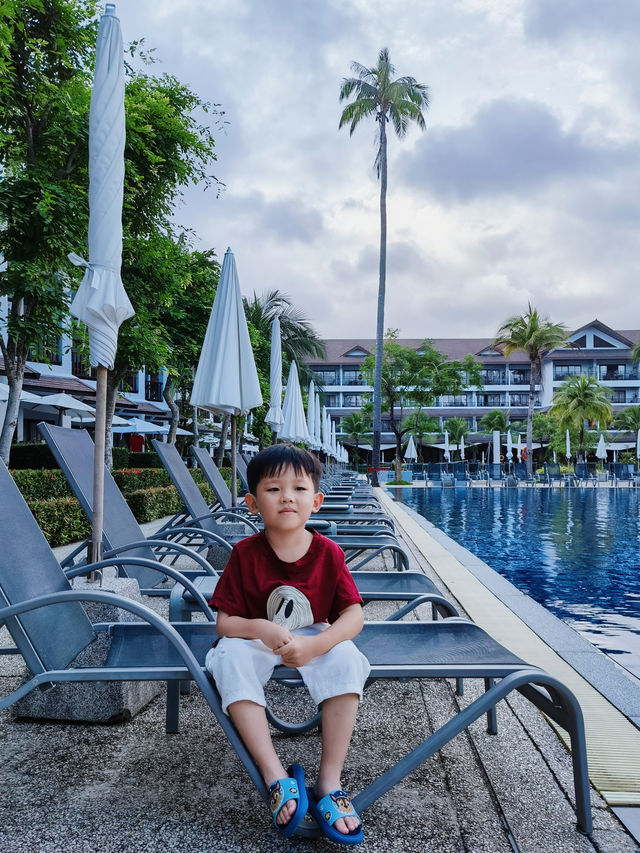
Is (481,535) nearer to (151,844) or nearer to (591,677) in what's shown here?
(591,677)

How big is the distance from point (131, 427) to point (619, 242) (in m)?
24.9

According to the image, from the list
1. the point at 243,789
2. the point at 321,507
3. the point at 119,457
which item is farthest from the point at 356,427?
the point at 243,789

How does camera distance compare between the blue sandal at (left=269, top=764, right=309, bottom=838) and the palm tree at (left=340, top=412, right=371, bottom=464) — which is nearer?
the blue sandal at (left=269, top=764, right=309, bottom=838)

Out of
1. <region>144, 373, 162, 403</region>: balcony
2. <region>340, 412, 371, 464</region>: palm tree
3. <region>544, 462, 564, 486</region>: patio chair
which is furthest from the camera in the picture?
<region>340, 412, 371, 464</region>: palm tree

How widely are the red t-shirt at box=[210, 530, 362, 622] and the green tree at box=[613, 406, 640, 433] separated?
197 feet

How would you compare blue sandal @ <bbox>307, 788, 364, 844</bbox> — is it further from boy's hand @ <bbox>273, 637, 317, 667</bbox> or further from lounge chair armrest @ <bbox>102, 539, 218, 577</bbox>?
lounge chair armrest @ <bbox>102, 539, 218, 577</bbox>

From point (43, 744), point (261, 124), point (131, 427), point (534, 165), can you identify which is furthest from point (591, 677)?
point (534, 165)

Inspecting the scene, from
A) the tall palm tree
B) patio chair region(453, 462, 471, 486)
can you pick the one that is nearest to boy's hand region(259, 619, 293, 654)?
patio chair region(453, 462, 471, 486)

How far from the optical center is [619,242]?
106 feet

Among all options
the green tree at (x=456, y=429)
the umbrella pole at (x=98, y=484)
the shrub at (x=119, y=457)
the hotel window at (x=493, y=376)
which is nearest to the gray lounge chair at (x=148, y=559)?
the umbrella pole at (x=98, y=484)

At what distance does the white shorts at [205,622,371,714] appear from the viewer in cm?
183

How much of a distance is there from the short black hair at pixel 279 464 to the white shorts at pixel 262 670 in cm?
49

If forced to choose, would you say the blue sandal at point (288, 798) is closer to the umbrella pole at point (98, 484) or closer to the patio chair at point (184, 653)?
the patio chair at point (184, 653)

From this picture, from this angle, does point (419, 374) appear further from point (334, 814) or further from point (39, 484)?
point (334, 814)
